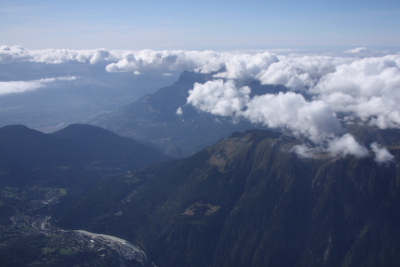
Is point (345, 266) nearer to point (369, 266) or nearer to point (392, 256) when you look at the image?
point (369, 266)

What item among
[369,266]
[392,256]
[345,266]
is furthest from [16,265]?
[392,256]

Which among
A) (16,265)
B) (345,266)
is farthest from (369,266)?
(16,265)

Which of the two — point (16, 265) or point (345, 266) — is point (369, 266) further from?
point (16, 265)

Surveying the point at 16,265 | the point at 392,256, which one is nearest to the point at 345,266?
the point at 392,256

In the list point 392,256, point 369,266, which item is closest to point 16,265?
point 369,266
